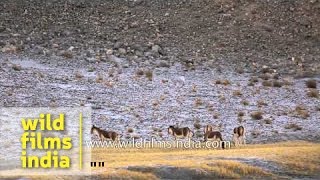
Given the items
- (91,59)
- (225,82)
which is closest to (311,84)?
(225,82)

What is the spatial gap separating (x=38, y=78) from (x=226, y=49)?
860 centimetres

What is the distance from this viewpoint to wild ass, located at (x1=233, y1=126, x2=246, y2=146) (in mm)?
22203

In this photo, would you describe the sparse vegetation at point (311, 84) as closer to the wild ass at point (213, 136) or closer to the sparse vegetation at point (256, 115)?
the sparse vegetation at point (256, 115)

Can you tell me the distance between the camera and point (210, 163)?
17719 mm

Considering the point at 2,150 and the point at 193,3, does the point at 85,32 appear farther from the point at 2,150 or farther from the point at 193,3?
the point at 2,150

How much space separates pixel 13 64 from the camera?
97.6ft

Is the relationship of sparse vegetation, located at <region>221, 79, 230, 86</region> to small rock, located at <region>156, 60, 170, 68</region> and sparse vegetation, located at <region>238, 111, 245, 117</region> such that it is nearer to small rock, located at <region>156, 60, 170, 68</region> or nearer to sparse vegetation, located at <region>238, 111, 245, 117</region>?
small rock, located at <region>156, 60, 170, 68</region>

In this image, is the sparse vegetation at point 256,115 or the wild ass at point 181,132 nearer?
the wild ass at point 181,132

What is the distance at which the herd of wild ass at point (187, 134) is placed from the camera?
20.8 metres

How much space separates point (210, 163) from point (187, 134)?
4.09m

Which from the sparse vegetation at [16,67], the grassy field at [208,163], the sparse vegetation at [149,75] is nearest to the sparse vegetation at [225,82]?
the sparse vegetation at [149,75]

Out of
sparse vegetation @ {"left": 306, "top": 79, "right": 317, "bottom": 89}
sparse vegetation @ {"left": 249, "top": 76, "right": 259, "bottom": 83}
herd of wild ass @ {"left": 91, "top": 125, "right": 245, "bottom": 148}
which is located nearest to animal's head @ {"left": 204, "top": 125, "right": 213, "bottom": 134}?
herd of wild ass @ {"left": 91, "top": 125, "right": 245, "bottom": 148}

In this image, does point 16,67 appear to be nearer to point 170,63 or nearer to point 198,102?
point 170,63

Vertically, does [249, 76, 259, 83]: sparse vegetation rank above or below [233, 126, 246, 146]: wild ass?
above
